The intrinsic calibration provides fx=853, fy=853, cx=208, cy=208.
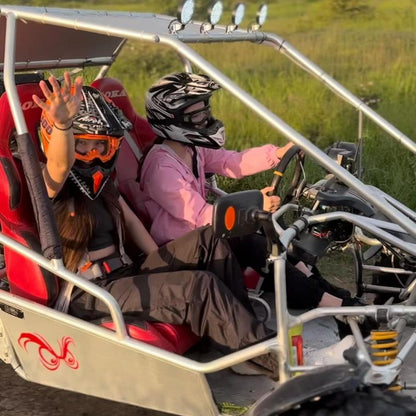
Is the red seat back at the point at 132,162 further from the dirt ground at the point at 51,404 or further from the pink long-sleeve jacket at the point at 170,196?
the dirt ground at the point at 51,404

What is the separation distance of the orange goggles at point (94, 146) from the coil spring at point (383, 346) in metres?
1.21

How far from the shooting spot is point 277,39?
3771mm

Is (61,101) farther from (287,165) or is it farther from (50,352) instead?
(287,165)

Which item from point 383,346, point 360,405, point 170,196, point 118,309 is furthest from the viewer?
point 170,196

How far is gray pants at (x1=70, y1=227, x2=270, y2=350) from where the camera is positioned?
308 cm

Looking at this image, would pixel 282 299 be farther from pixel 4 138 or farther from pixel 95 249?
pixel 4 138

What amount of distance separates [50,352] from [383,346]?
1256mm

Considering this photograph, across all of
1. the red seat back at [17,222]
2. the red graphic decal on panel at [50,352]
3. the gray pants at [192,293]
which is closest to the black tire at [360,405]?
the gray pants at [192,293]

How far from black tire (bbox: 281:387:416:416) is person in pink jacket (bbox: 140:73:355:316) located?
3.29 ft

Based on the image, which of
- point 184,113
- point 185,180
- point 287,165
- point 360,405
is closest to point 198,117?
point 184,113

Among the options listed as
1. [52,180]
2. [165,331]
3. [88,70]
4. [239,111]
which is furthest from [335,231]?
[239,111]

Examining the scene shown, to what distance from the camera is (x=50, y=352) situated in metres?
3.25

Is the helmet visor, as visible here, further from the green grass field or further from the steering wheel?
the green grass field

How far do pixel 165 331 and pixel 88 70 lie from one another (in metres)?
2.02
